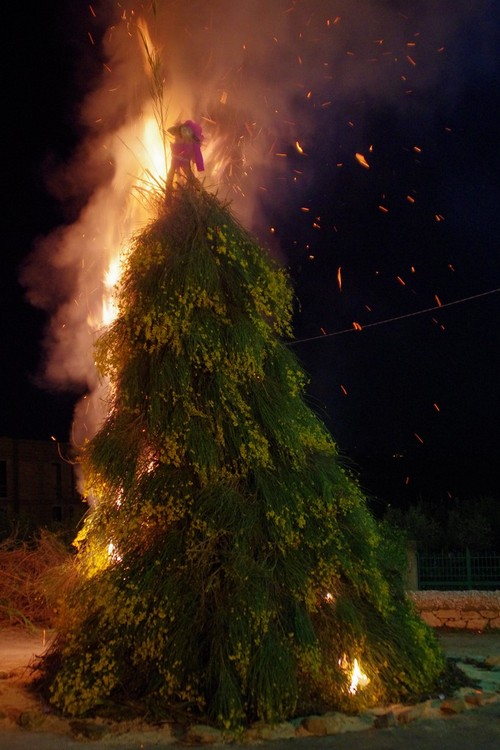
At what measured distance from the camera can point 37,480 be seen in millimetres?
39906

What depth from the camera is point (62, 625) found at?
24.9 feet

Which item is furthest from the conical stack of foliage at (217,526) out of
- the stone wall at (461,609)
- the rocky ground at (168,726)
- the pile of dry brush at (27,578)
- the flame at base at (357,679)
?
the pile of dry brush at (27,578)

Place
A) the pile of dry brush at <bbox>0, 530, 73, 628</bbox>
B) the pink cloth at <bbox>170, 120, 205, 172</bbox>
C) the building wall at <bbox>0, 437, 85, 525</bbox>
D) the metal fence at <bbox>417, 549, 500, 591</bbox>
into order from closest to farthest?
the pink cloth at <bbox>170, 120, 205, 172</bbox>, the pile of dry brush at <bbox>0, 530, 73, 628</bbox>, the metal fence at <bbox>417, 549, 500, 591</bbox>, the building wall at <bbox>0, 437, 85, 525</bbox>

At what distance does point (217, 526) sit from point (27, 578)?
6926 millimetres

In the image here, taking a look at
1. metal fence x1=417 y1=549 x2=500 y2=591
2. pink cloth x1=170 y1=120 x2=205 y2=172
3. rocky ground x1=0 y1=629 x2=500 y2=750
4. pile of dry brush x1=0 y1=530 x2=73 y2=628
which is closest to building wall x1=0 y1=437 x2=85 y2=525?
pile of dry brush x1=0 y1=530 x2=73 y2=628

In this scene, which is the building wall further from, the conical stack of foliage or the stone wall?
the conical stack of foliage

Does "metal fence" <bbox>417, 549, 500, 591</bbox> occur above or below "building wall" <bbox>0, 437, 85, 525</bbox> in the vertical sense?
below

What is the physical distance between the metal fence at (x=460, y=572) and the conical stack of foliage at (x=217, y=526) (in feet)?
15.9

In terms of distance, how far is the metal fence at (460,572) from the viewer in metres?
12.6

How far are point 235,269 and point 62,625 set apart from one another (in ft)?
→ 12.1

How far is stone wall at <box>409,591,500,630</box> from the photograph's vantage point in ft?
39.2

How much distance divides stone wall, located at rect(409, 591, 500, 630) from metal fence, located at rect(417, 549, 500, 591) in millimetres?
531

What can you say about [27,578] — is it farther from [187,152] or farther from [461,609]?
[187,152]

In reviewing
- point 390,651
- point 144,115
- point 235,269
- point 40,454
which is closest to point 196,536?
point 390,651
